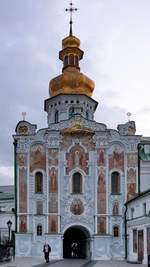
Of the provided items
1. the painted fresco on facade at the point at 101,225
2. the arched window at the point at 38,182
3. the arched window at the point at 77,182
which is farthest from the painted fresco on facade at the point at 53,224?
the painted fresco on facade at the point at 101,225

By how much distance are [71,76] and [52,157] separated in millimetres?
9293

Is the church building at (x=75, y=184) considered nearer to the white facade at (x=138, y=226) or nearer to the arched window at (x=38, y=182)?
the arched window at (x=38, y=182)

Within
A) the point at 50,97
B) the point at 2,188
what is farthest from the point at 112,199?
the point at 2,188

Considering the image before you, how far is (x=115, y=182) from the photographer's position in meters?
32.8

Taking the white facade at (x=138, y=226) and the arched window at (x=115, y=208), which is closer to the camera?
the white facade at (x=138, y=226)

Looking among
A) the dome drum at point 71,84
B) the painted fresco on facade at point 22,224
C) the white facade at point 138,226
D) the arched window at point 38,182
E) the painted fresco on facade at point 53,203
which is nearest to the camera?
the white facade at point 138,226

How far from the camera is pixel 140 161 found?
1297 inches

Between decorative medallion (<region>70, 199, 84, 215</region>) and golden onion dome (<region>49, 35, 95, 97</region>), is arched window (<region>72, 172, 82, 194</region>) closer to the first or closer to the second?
decorative medallion (<region>70, 199, 84, 215</region>)

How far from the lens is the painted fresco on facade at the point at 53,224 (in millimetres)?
31469

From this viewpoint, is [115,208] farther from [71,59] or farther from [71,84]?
[71,59]

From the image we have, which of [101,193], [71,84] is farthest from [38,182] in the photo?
[71,84]

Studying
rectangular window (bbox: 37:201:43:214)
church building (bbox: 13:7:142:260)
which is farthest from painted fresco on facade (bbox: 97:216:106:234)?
rectangular window (bbox: 37:201:43:214)

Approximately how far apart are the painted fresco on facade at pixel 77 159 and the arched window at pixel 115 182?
2.10m

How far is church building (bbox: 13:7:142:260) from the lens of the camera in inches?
1232
